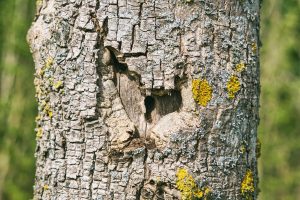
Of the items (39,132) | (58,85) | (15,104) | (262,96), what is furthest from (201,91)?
(15,104)

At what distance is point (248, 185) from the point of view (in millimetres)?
1990

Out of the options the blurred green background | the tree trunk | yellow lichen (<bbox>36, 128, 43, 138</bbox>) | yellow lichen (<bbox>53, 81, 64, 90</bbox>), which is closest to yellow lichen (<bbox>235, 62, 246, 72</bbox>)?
the tree trunk

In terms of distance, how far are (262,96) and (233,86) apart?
176 inches

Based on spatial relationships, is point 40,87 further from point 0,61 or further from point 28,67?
point 28,67

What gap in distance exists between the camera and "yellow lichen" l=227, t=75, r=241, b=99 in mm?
1909

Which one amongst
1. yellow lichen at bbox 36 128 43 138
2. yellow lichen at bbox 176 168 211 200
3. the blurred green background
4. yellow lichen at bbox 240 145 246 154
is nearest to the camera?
yellow lichen at bbox 176 168 211 200

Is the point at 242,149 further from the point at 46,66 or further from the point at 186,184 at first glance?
the point at 46,66

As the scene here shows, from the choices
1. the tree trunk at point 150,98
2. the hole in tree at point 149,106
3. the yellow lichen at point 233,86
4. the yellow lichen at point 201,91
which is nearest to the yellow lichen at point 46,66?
the tree trunk at point 150,98

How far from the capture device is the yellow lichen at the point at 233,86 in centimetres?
191

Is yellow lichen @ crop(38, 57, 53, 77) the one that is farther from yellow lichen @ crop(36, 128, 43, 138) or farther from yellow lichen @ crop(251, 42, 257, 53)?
yellow lichen @ crop(251, 42, 257, 53)

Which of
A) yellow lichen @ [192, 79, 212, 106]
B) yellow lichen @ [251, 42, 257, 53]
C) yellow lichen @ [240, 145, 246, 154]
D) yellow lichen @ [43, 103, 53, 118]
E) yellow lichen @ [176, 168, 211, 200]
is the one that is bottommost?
yellow lichen @ [176, 168, 211, 200]

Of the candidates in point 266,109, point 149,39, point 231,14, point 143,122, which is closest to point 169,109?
point 143,122

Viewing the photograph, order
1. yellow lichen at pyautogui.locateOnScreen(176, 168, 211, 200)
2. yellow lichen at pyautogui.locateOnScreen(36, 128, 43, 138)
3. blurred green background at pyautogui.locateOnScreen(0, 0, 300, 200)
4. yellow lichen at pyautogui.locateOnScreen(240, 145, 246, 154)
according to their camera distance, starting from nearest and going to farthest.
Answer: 1. yellow lichen at pyautogui.locateOnScreen(176, 168, 211, 200)
2. yellow lichen at pyautogui.locateOnScreen(240, 145, 246, 154)
3. yellow lichen at pyautogui.locateOnScreen(36, 128, 43, 138)
4. blurred green background at pyautogui.locateOnScreen(0, 0, 300, 200)

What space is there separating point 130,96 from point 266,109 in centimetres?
462
